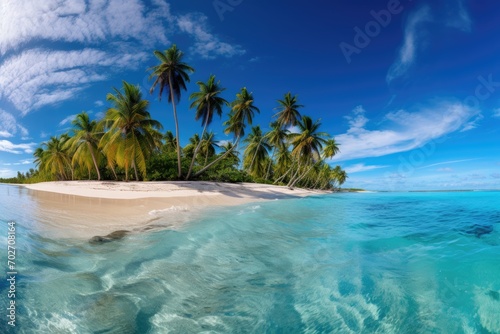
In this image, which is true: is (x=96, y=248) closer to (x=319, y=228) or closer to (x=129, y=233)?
(x=129, y=233)

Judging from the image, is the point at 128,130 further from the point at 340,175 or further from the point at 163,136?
the point at 340,175

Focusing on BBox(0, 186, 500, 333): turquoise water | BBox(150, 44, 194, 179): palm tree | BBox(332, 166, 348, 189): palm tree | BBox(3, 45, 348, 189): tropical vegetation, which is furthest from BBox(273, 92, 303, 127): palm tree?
BBox(332, 166, 348, 189): palm tree

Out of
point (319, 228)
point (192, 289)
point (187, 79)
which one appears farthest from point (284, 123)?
point (192, 289)

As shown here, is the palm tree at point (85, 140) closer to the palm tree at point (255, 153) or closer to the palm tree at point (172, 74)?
the palm tree at point (172, 74)

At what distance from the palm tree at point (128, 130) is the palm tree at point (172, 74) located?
113 inches

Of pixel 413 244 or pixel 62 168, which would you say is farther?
pixel 62 168

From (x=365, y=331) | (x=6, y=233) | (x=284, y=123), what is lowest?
(x=365, y=331)

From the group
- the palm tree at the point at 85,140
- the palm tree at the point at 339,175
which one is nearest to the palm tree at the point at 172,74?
the palm tree at the point at 85,140

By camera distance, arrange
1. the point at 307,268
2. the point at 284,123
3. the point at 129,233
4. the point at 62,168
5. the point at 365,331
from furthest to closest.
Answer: the point at 62,168 < the point at 284,123 < the point at 129,233 < the point at 307,268 < the point at 365,331

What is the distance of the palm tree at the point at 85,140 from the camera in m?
29.5

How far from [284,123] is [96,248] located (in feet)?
113

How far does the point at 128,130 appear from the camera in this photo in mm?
22859

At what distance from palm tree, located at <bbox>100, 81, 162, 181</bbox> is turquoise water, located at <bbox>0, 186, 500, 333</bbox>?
17370 mm

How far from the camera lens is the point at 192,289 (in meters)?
3.66
